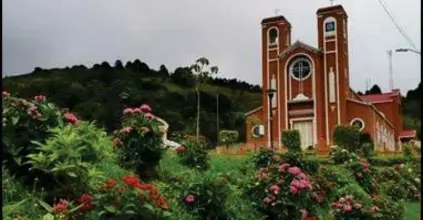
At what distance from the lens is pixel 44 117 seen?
598 centimetres

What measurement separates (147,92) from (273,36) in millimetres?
6424

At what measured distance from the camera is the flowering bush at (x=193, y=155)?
9.70 meters

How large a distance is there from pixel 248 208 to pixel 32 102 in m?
2.44

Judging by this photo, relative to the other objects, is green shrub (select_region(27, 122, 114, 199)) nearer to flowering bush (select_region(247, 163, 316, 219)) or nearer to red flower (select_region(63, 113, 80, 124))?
red flower (select_region(63, 113, 80, 124))

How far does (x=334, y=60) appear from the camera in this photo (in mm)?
29203

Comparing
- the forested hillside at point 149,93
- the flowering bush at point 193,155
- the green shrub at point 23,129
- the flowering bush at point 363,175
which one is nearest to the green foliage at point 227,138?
the forested hillside at point 149,93

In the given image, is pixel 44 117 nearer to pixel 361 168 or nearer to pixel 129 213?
pixel 129 213

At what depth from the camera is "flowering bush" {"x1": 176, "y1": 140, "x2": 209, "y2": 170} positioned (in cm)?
970

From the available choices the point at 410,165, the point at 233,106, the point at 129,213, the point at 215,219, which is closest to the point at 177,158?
the point at 215,219

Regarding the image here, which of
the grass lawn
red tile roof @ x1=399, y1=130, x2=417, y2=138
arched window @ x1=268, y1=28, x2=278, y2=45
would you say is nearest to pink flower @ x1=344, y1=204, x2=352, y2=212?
the grass lawn

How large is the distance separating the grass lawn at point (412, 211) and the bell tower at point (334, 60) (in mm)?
18033

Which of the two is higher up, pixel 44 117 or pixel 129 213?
pixel 44 117

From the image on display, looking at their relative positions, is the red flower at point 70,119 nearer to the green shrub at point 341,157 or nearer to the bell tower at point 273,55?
the green shrub at point 341,157

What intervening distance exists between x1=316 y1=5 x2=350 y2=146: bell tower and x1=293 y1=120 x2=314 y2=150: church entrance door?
76 cm
